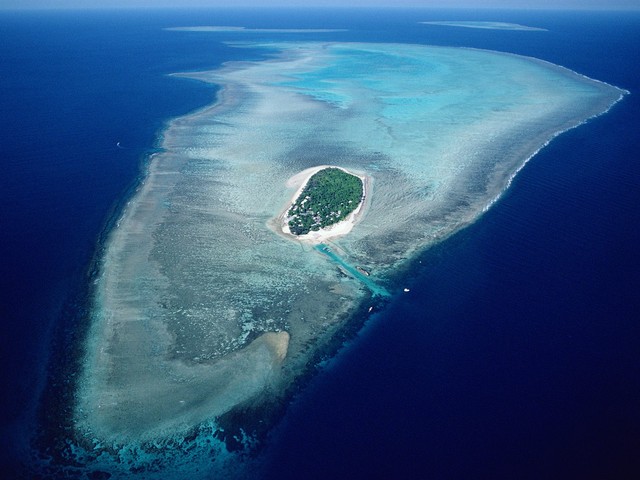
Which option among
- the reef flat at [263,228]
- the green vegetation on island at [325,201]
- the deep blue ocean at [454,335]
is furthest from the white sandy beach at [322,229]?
the deep blue ocean at [454,335]

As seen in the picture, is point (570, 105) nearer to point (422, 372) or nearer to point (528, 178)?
point (528, 178)

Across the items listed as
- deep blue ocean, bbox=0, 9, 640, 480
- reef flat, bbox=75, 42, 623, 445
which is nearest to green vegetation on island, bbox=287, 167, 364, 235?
reef flat, bbox=75, 42, 623, 445

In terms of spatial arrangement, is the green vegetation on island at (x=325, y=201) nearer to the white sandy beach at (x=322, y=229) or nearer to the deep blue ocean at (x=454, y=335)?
the white sandy beach at (x=322, y=229)

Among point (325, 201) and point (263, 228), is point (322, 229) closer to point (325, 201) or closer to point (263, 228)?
point (325, 201)

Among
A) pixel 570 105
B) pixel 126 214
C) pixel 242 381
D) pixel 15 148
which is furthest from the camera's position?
pixel 570 105

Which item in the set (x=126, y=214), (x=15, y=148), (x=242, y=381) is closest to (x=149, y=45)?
(x=15, y=148)

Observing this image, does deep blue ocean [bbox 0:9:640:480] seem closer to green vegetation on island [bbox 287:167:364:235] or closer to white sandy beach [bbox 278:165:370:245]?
white sandy beach [bbox 278:165:370:245]
